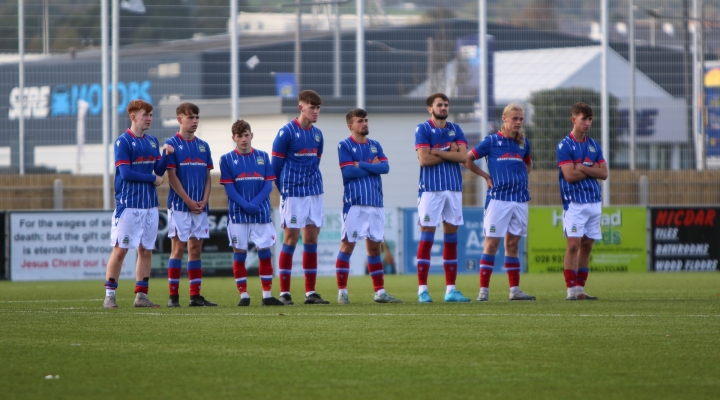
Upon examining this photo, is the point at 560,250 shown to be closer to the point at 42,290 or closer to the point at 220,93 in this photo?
the point at 220,93

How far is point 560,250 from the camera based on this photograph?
16.9 meters

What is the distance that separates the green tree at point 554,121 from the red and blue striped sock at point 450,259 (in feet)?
28.4

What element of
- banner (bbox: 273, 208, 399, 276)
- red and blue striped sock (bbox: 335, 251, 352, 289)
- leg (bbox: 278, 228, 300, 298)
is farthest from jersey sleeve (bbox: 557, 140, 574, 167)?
banner (bbox: 273, 208, 399, 276)

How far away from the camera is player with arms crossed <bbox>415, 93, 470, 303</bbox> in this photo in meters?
9.39

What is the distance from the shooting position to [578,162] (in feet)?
31.1

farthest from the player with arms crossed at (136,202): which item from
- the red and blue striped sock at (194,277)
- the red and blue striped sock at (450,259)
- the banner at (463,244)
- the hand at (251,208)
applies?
the banner at (463,244)

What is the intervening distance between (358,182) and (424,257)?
0.99 m

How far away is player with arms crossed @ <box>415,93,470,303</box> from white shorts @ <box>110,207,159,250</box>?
2595 mm

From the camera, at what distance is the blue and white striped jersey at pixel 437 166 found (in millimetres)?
9438

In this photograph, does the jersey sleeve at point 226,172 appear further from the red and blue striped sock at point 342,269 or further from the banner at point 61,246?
the banner at point 61,246

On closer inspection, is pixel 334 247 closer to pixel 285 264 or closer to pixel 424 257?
pixel 424 257

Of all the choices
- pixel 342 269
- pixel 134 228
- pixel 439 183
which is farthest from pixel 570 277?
pixel 134 228

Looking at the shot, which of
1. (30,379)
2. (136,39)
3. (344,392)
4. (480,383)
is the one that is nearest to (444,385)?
(480,383)

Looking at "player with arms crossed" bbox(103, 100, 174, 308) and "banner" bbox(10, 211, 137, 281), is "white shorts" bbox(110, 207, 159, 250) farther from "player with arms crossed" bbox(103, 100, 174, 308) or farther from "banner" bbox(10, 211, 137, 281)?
"banner" bbox(10, 211, 137, 281)
